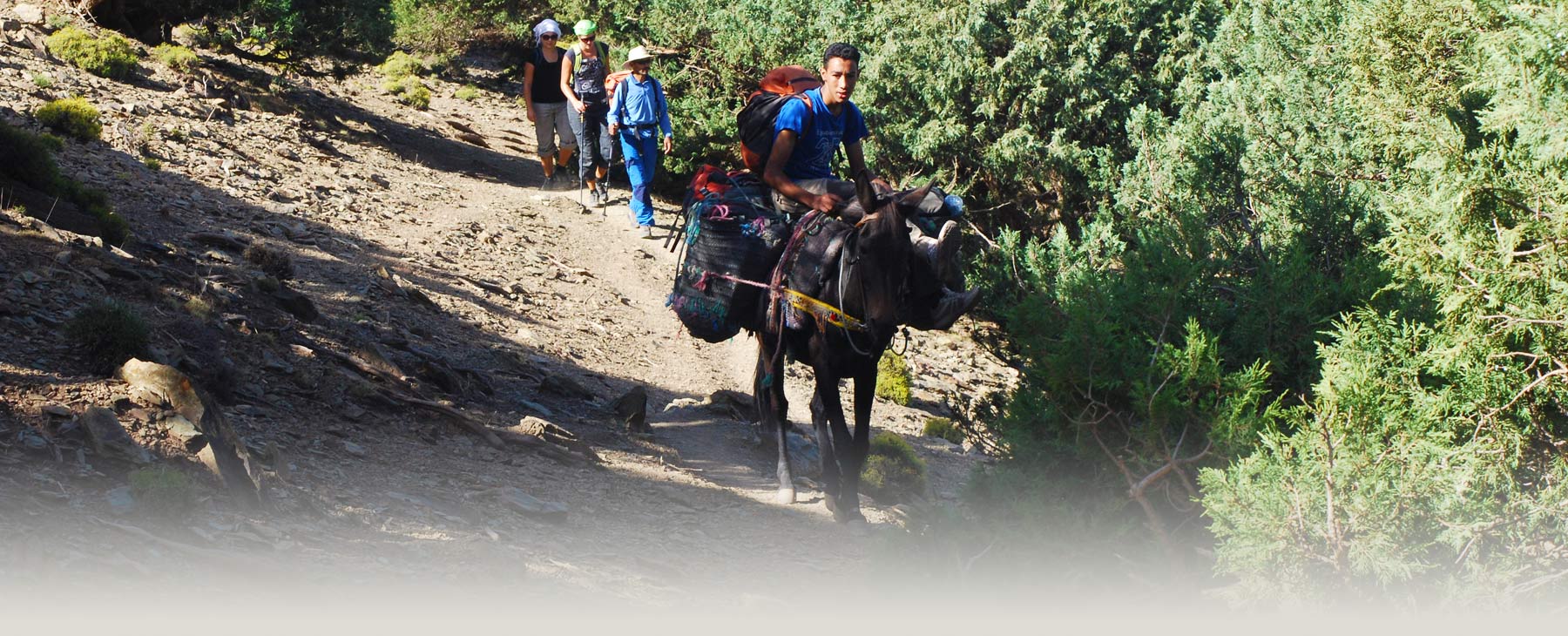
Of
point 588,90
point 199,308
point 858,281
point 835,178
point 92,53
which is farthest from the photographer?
point 92,53

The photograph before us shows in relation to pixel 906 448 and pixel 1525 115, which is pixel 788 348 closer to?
pixel 906 448

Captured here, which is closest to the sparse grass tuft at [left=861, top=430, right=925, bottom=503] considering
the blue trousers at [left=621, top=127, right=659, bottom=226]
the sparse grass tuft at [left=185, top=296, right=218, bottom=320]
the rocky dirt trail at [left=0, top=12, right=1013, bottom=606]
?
the rocky dirt trail at [left=0, top=12, right=1013, bottom=606]

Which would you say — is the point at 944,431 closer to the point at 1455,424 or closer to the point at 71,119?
the point at 1455,424

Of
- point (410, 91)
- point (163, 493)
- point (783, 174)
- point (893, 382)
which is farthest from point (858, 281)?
point (410, 91)

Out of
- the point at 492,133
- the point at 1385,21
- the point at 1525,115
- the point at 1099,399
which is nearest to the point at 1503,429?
the point at 1525,115

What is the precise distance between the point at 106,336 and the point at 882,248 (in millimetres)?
4377

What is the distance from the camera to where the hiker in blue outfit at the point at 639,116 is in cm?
1432

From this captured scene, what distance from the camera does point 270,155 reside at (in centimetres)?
1492

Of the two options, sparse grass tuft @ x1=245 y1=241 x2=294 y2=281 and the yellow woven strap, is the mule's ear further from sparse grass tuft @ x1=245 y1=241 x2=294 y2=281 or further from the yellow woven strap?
sparse grass tuft @ x1=245 y1=241 x2=294 y2=281

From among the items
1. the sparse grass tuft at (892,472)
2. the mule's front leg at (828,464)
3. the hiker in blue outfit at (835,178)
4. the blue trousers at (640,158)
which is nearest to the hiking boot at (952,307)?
the hiker in blue outfit at (835,178)

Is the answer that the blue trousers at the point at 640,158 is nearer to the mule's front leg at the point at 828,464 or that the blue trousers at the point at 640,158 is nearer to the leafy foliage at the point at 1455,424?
the mule's front leg at the point at 828,464

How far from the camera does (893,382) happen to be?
479 inches

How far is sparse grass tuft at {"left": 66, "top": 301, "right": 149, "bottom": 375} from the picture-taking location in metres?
6.76

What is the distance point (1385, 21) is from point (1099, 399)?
2.86m
